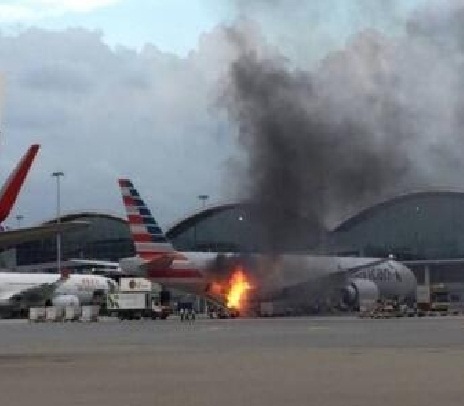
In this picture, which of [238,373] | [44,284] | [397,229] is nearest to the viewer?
[238,373]

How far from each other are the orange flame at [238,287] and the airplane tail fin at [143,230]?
7.96 m

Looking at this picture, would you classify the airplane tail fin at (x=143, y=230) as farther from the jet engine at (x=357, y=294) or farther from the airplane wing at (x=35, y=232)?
the airplane wing at (x=35, y=232)

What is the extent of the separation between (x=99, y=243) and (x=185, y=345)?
145 m

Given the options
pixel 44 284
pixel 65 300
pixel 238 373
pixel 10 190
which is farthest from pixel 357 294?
pixel 238 373

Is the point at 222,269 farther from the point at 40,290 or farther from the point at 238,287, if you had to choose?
the point at 40,290

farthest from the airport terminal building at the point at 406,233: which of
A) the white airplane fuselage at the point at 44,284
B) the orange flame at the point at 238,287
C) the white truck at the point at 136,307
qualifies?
the orange flame at the point at 238,287

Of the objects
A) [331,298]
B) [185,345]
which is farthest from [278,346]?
[331,298]

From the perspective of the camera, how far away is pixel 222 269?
91.6m

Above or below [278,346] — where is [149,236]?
above

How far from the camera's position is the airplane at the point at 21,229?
30919 mm

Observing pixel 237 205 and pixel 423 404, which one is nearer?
pixel 423 404

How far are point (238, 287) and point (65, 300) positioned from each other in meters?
32.2

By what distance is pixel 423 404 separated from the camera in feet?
57.8

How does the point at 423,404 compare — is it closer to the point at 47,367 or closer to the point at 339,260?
the point at 47,367
